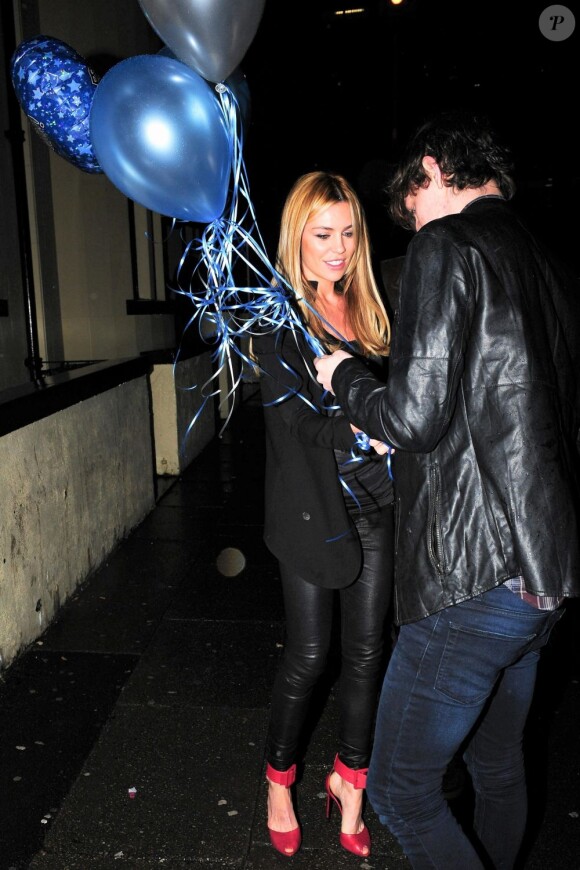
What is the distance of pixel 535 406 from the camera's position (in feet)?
4.87

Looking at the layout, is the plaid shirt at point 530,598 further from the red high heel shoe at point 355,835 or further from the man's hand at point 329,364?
the red high heel shoe at point 355,835

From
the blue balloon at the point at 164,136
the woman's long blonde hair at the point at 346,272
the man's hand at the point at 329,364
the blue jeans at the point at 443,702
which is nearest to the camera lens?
the blue jeans at the point at 443,702

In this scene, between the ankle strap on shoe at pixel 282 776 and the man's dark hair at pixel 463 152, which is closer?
the man's dark hair at pixel 463 152

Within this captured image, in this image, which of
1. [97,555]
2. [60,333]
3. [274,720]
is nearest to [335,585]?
[274,720]

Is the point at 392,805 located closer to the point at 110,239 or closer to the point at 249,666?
the point at 249,666

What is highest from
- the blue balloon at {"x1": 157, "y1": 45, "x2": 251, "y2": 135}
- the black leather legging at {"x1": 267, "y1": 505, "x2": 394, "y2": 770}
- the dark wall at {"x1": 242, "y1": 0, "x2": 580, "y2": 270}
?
the dark wall at {"x1": 242, "y1": 0, "x2": 580, "y2": 270}

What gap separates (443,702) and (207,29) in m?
1.85

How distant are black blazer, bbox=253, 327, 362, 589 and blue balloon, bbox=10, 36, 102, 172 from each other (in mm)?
1349

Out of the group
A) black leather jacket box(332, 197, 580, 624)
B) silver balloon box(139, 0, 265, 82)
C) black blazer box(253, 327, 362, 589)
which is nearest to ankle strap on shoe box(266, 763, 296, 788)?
black blazer box(253, 327, 362, 589)

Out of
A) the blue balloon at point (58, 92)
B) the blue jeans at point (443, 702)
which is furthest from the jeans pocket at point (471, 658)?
the blue balloon at point (58, 92)

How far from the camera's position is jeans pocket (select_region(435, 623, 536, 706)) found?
5.18 ft

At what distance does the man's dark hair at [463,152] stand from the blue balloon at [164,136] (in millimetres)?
617

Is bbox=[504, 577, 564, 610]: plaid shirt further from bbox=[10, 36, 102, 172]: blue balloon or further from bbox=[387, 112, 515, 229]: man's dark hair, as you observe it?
bbox=[10, 36, 102, 172]: blue balloon

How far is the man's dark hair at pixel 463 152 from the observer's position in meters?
1.60
